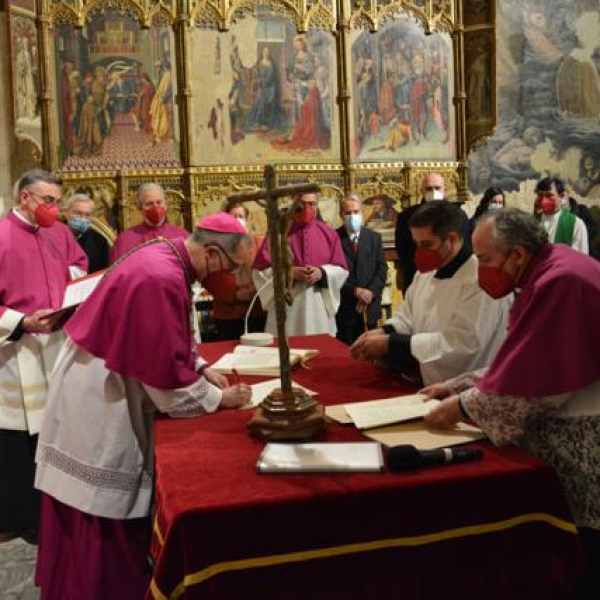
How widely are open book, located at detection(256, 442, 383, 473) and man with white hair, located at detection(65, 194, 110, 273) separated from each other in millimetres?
5238

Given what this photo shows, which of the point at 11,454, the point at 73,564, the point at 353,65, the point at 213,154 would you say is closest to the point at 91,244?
the point at 213,154

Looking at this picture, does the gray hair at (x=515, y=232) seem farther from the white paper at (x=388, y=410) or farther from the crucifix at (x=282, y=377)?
the crucifix at (x=282, y=377)

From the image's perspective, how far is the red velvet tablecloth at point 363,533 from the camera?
1.97 metres

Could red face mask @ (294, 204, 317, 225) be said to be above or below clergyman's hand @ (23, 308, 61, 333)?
above

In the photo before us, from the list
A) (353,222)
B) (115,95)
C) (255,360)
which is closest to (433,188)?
(353,222)

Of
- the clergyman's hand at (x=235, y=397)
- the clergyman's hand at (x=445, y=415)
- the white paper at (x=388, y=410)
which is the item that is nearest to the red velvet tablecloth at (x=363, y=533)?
the clergyman's hand at (x=445, y=415)

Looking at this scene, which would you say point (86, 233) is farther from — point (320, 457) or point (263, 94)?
point (320, 457)

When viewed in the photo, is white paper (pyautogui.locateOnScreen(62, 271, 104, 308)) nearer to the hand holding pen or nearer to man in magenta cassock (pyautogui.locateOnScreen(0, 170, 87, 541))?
the hand holding pen

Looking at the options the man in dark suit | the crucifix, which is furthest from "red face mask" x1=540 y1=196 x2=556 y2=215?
the crucifix

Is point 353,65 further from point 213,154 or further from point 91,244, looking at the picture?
point 91,244

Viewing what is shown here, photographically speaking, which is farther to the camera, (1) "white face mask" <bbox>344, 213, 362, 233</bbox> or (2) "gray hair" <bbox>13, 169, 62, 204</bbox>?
(1) "white face mask" <bbox>344, 213, 362, 233</bbox>

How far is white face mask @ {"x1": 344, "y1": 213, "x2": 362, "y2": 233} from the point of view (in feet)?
24.5

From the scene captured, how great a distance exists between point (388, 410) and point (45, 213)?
2960mm

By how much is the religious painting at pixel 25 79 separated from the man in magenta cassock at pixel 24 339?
3.72 m
